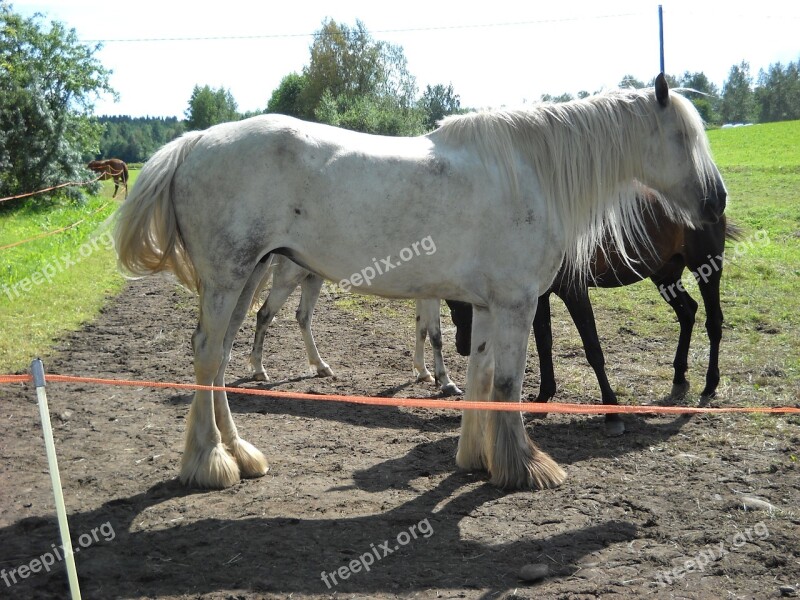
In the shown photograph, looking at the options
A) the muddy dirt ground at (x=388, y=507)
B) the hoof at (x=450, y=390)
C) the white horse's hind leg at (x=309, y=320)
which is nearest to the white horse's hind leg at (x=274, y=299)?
the white horse's hind leg at (x=309, y=320)

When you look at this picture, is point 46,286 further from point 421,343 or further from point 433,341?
point 433,341

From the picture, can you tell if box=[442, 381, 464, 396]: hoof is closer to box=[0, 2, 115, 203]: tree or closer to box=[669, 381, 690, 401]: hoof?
A: box=[669, 381, 690, 401]: hoof

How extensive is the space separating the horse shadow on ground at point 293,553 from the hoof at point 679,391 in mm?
2700

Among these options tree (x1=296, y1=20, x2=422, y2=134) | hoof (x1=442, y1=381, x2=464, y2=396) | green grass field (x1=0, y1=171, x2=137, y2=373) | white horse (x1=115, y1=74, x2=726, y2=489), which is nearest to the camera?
white horse (x1=115, y1=74, x2=726, y2=489)

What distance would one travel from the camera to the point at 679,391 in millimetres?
6527

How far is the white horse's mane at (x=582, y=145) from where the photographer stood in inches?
178

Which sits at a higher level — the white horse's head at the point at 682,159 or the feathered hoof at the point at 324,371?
the white horse's head at the point at 682,159

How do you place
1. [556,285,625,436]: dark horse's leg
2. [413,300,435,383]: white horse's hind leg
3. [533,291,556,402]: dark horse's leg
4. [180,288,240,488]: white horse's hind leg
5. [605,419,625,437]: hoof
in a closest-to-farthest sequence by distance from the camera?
[180,288,240,488]: white horse's hind leg → [605,419,625,437]: hoof → [556,285,625,436]: dark horse's leg → [533,291,556,402]: dark horse's leg → [413,300,435,383]: white horse's hind leg

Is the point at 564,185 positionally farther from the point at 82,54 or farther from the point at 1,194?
the point at 82,54

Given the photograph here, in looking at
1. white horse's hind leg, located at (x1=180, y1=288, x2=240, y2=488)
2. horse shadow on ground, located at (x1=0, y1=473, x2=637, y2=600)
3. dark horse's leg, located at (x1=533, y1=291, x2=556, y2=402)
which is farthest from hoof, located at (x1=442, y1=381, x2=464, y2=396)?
white horse's hind leg, located at (x1=180, y1=288, x2=240, y2=488)

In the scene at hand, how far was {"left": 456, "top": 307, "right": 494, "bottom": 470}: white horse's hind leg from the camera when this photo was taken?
A: 4832 mm

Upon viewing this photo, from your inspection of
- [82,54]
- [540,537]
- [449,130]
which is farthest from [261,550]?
[82,54]

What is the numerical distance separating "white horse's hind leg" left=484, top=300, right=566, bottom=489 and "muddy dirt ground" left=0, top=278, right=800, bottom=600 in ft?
0.51

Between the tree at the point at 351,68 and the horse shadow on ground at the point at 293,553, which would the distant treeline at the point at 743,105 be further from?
the horse shadow on ground at the point at 293,553
